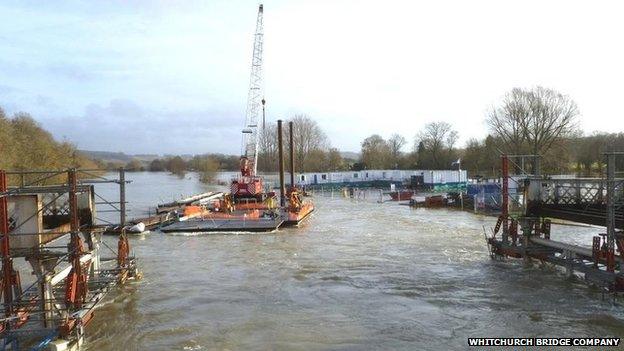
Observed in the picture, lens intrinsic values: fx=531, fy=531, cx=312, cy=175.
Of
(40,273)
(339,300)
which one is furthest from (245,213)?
(40,273)

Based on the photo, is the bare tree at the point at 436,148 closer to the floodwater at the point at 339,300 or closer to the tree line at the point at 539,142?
the tree line at the point at 539,142

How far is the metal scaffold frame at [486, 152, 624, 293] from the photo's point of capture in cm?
1734

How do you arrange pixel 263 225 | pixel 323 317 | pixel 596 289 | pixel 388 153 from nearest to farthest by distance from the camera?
1. pixel 323 317
2. pixel 596 289
3. pixel 263 225
4. pixel 388 153

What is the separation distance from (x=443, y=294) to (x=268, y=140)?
437ft

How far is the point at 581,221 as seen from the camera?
20438 millimetres

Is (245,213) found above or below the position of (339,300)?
above

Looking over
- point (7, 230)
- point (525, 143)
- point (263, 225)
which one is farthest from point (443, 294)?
point (525, 143)

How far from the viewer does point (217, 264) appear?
2638cm

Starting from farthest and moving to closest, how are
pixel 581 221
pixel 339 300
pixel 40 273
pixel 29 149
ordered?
pixel 29 149 → pixel 581 221 → pixel 339 300 → pixel 40 273

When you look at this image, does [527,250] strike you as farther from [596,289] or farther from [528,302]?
[528,302]

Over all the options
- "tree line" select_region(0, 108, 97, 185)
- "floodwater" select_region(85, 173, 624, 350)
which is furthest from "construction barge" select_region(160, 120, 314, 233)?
"tree line" select_region(0, 108, 97, 185)

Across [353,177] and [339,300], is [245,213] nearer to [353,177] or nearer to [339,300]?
[339,300]

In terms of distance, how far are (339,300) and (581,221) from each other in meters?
9.89

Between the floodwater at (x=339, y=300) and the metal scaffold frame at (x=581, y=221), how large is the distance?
772 millimetres
